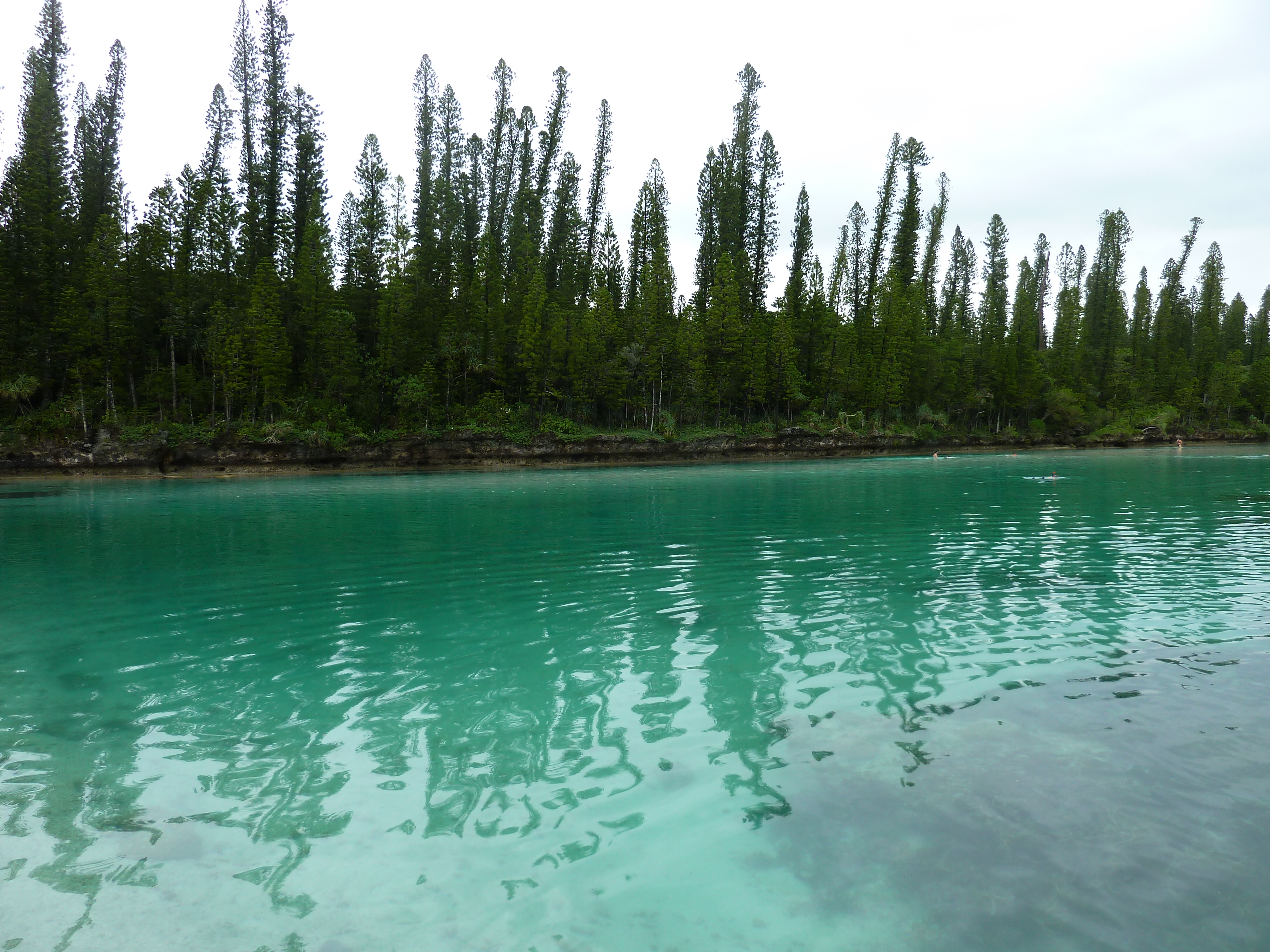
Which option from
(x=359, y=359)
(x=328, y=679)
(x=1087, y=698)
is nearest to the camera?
(x=1087, y=698)

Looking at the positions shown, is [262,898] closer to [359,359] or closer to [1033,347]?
[359,359]

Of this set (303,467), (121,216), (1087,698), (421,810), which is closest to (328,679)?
(421,810)

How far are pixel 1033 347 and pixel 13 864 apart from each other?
265ft

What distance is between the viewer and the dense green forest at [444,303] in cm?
4156

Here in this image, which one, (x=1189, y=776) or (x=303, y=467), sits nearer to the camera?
(x=1189, y=776)

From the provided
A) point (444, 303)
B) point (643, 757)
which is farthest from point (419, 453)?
point (643, 757)

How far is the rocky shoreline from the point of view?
36.3m

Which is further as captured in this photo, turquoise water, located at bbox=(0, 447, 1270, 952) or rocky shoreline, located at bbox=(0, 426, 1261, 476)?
rocky shoreline, located at bbox=(0, 426, 1261, 476)

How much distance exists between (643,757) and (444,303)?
160ft

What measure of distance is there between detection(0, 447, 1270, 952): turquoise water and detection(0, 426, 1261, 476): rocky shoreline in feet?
97.1

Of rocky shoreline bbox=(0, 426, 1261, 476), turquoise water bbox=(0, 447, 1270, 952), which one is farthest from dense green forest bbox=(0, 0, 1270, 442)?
turquoise water bbox=(0, 447, 1270, 952)

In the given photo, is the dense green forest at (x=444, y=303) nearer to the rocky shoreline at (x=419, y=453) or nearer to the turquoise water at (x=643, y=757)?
the rocky shoreline at (x=419, y=453)

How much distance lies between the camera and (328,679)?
6.05 metres

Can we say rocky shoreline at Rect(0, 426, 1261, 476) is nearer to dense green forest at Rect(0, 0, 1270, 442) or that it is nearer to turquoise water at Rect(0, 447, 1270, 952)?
dense green forest at Rect(0, 0, 1270, 442)
